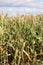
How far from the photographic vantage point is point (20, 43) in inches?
190

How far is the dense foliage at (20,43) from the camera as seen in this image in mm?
4703

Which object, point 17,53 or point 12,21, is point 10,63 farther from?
point 12,21

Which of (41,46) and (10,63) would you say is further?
(41,46)

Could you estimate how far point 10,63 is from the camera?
4.71 metres

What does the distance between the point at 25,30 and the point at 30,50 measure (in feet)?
1.73

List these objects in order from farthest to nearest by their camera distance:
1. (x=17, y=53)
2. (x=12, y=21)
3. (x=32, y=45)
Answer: (x=12, y=21)
(x=32, y=45)
(x=17, y=53)

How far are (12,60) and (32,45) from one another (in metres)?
0.55

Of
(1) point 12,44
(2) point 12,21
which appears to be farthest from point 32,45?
(2) point 12,21

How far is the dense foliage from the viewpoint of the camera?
4.70m

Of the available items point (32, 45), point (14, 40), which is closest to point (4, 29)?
point (14, 40)

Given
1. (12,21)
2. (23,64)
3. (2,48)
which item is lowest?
(23,64)

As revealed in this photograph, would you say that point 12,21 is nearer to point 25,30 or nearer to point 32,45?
point 25,30

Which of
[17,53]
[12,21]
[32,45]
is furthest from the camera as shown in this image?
[12,21]

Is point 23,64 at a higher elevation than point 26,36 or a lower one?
lower
